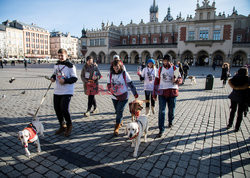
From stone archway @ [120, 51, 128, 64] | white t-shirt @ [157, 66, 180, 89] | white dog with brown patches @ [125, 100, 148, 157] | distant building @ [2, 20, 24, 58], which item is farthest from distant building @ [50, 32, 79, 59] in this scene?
white dog with brown patches @ [125, 100, 148, 157]

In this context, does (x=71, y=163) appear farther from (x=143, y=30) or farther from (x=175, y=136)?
(x=143, y=30)

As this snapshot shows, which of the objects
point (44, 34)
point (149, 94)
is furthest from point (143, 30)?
point (44, 34)

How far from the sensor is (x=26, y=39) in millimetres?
71812

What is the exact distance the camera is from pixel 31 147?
337 centimetres

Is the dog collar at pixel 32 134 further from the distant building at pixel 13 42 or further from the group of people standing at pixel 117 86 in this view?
the distant building at pixel 13 42

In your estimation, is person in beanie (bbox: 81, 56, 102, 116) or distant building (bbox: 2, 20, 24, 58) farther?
distant building (bbox: 2, 20, 24, 58)

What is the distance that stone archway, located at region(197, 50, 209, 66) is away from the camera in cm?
3867

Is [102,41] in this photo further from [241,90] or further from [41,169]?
[41,169]

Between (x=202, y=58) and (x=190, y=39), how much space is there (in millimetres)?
6400

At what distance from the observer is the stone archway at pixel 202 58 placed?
38.7m

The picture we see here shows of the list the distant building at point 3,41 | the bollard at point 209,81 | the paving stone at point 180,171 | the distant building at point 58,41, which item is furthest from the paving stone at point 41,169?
the distant building at point 58,41

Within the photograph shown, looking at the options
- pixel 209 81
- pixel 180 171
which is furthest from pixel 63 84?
pixel 209 81

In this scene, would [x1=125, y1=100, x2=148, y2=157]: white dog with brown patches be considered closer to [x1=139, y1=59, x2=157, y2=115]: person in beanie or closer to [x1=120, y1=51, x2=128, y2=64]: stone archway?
[x1=139, y1=59, x2=157, y2=115]: person in beanie

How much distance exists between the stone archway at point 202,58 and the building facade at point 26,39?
6310cm
